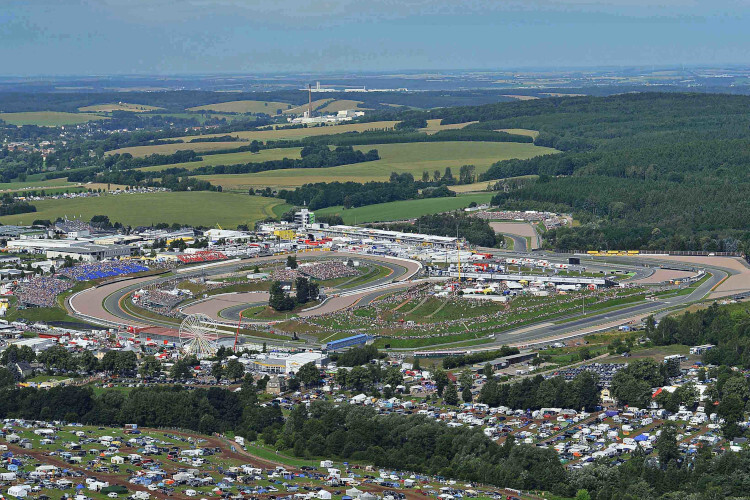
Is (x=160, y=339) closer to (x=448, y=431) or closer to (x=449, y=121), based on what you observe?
(x=448, y=431)

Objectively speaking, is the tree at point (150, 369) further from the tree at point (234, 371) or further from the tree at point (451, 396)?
the tree at point (451, 396)

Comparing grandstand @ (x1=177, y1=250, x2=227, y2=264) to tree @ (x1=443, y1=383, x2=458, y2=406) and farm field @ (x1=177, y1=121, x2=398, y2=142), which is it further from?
farm field @ (x1=177, y1=121, x2=398, y2=142)

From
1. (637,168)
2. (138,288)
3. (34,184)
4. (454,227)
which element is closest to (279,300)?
(138,288)

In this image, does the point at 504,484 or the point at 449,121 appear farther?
the point at 449,121

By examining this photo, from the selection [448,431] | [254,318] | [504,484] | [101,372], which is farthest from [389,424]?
[254,318]

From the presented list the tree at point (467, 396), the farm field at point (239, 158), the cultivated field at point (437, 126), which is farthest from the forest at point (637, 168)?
the tree at point (467, 396)

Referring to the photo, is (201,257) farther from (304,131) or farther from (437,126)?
(304,131)
